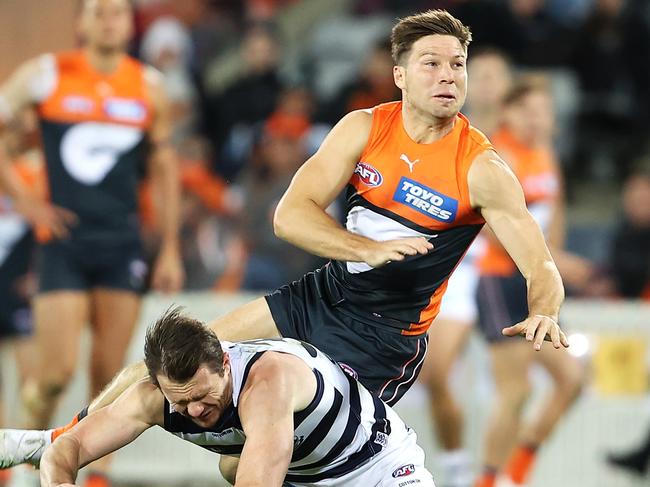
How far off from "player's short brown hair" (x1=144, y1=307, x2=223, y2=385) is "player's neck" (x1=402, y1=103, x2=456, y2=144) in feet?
4.38

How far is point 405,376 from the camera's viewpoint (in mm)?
5785

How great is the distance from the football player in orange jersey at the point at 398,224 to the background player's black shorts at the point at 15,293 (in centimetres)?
428

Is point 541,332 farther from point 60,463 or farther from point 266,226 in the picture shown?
point 266,226

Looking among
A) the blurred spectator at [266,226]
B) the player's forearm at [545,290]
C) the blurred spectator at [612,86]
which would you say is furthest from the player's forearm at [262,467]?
the blurred spectator at [612,86]

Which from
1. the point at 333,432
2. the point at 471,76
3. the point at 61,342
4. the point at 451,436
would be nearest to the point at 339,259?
the point at 333,432

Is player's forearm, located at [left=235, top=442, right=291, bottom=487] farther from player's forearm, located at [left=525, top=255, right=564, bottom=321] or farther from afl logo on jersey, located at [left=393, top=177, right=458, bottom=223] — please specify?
afl logo on jersey, located at [left=393, top=177, right=458, bottom=223]

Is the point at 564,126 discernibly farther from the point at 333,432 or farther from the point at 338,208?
the point at 333,432

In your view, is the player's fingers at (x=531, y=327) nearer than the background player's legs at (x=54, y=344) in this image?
Yes

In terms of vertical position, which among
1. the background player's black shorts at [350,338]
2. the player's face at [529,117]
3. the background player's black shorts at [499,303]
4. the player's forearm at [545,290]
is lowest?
the background player's black shorts at [350,338]

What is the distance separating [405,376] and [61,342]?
8.76 ft

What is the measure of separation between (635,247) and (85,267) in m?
4.86

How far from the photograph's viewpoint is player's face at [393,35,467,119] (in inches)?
209

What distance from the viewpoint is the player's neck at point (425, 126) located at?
17.8ft

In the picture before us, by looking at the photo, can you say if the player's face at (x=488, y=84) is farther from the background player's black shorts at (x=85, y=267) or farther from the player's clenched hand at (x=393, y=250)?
the player's clenched hand at (x=393, y=250)
